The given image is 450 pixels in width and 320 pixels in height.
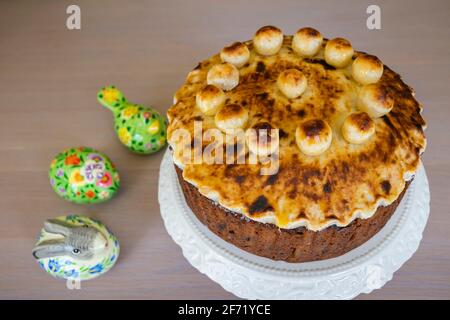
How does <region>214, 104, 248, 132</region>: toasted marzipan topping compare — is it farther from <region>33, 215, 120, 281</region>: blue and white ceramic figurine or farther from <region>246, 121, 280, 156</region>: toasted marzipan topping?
<region>33, 215, 120, 281</region>: blue and white ceramic figurine

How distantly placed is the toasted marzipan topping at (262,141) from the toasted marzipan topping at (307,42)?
0.84 feet

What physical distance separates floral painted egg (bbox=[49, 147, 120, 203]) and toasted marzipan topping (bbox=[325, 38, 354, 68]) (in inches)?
22.9

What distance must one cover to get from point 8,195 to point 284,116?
80 cm

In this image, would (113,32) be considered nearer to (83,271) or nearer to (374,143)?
(83,271)

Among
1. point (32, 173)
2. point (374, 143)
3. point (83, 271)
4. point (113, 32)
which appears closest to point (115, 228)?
point (83, 271)

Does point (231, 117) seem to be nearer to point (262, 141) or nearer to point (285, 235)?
point (262, 141)

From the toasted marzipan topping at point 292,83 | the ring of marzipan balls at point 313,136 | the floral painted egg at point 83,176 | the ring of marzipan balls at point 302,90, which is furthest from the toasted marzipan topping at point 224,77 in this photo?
the floral painted egg at point 83,176

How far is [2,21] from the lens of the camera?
1681 mm

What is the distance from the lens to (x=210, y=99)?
94 cm

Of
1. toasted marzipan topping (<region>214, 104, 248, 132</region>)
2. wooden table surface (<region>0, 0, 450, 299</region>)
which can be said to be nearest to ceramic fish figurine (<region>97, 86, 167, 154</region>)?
wooden table surface (<region>0, 0, 450, 299</region>)

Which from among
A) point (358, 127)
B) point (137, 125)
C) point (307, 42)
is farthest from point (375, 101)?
point (137, 125)

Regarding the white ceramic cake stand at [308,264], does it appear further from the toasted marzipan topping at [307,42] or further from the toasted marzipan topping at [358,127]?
the toasted marzipan topping at [307,42]

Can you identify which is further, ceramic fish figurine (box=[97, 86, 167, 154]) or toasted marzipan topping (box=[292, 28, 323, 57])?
ceramic fish figurine (box=[97, 86, 167, 154])

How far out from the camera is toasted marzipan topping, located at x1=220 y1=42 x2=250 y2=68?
3.35 feet
